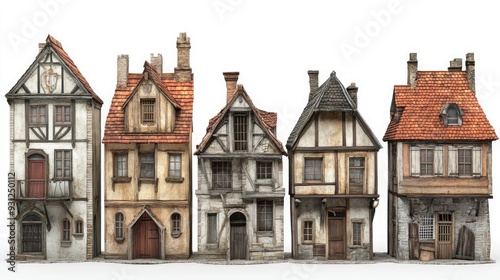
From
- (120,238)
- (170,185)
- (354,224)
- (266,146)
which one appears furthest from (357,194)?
(120,238)

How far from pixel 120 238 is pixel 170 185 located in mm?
3674

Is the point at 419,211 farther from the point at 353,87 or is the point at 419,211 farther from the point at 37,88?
the point at 37,88

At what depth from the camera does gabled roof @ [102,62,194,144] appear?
A: 32.1m

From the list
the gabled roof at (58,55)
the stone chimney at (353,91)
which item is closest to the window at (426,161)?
the stone chimney at (353,91)

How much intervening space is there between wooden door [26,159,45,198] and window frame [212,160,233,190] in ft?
28.1

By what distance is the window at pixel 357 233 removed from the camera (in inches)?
1280

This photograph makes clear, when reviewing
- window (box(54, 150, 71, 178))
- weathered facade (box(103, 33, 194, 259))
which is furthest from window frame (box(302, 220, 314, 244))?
window (box(54, 150, 71, 178))

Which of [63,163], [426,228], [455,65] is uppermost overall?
[455,65]

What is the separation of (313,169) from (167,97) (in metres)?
8.25

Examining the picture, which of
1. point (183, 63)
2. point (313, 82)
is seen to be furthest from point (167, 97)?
point (313, 82)

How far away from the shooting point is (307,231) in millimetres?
32594

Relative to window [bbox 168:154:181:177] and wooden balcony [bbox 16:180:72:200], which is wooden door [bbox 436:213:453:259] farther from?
wooden balcony [bbox 16:180:72:200]

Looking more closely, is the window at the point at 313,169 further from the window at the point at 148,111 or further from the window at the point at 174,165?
the window at the point at 148,111

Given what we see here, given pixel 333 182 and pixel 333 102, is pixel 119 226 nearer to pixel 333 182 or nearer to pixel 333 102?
pixel 333 182
